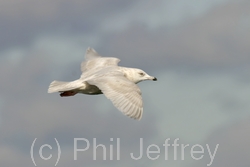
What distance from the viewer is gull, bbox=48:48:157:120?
22.9 m

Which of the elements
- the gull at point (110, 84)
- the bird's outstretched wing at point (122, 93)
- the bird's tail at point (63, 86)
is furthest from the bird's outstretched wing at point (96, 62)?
the bird's outstretched wing at point (122, 93)

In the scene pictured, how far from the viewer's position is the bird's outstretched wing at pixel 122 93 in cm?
2256

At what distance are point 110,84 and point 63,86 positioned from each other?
75.5 inches

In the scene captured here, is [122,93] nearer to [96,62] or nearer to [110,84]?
[110,84]

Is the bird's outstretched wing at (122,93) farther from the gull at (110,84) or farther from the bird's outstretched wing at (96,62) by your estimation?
the bird's outstretched wing at (96,62)

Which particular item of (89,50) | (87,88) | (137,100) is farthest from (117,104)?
(89,50)

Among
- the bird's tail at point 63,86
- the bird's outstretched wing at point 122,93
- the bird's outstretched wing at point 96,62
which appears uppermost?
the bird's outstretched wing at point 96,62

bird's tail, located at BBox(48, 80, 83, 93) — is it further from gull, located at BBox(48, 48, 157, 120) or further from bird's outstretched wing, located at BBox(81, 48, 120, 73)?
bird's outstretched wing, located at BBox(81, 48, 120, 73)

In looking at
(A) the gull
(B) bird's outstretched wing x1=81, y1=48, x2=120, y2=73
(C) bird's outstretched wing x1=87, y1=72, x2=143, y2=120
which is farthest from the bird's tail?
(B) bird's outstretched wing x1=81, y1=48, x2=120, y2=73

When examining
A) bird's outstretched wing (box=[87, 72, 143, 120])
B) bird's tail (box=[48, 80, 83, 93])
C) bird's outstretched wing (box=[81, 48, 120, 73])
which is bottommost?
bird's outstretched wing (box=[87, 72, 143, 120])

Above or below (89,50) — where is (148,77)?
below

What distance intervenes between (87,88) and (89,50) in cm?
641

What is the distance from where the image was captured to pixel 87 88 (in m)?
25.5

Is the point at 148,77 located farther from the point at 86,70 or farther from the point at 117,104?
the point at 117,104
